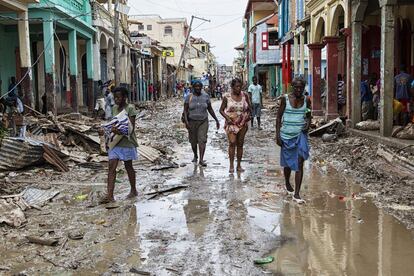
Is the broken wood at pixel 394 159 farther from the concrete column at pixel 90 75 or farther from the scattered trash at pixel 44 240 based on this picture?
the concrete column at pixel 90 75

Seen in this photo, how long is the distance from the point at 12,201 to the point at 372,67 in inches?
582

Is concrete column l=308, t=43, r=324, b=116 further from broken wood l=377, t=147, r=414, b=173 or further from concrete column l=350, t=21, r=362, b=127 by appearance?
broken wood l=377, t=147, r=414, b=173

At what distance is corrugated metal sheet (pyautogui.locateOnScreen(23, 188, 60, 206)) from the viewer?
22.5 ft

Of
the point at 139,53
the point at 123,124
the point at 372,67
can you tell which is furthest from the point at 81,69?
the point at 123,124

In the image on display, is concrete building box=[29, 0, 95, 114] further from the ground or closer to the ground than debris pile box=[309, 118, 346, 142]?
further from the ground

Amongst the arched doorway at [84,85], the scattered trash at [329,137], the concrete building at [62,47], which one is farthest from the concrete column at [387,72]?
the arched doorway at [84,85]

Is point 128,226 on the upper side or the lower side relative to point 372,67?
lower

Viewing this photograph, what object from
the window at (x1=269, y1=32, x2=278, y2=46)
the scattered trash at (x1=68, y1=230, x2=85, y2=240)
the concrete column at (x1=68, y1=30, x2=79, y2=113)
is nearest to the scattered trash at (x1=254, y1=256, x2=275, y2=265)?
the scattered trash at (x1=68, y1=230, x2=85, y2=240)

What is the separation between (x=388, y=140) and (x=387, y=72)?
1.58 m

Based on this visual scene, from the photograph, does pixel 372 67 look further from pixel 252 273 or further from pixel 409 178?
pixel 252 273

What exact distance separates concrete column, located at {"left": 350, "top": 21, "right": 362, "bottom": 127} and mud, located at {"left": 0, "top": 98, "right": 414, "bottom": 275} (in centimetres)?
575

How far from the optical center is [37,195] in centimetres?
720

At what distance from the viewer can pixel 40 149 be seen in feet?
30.4

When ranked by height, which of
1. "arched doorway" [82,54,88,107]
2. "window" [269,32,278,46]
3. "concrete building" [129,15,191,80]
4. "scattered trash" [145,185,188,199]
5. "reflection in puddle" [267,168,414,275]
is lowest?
"reflection in puddle" [267,168,414,275]
